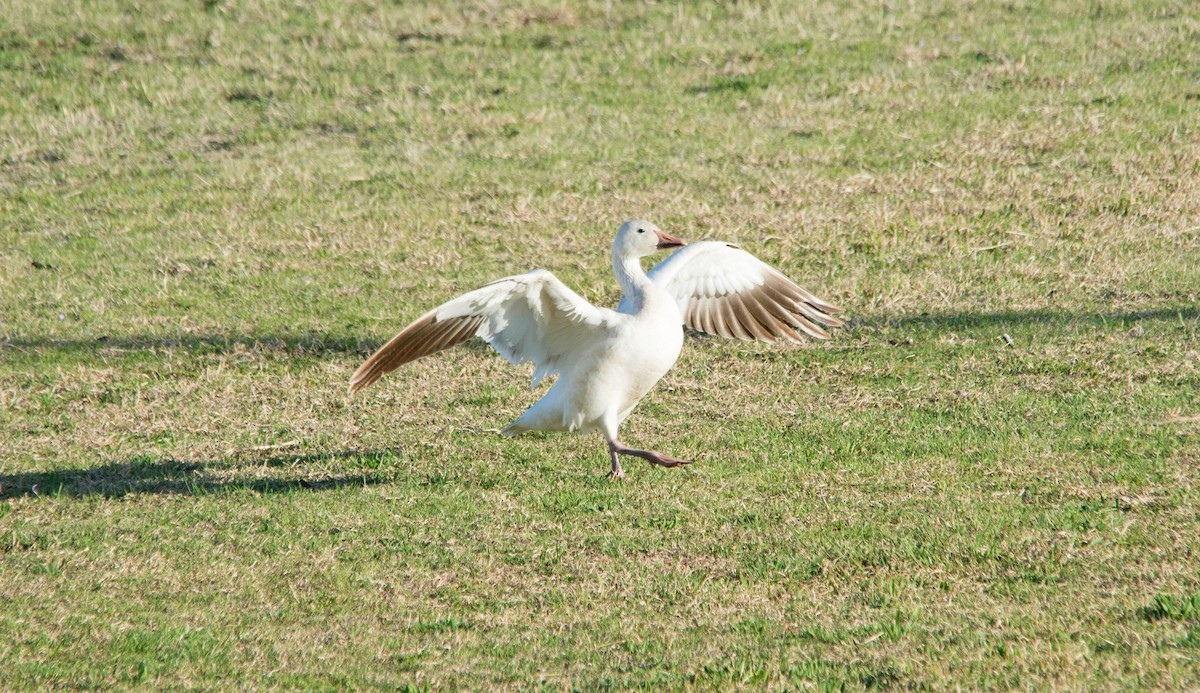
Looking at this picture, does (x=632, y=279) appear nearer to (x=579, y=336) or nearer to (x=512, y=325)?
(x=579, y=336)

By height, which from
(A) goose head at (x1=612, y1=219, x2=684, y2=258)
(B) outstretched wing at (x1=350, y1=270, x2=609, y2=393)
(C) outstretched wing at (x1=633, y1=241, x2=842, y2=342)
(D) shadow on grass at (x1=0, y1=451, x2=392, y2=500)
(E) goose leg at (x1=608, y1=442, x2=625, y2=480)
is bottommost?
(E) goose leg at (x1=608, y1=442, x2=625, y2=480)

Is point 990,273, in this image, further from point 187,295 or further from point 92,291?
point 92,291

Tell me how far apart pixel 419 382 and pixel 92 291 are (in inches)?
109

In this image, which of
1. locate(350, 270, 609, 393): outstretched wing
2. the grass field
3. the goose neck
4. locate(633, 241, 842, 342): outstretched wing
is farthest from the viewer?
locate(633, 241, 842, 342): outstretched wing

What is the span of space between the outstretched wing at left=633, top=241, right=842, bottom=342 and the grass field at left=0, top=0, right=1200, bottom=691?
0.38 meters

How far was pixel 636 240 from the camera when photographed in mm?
6531

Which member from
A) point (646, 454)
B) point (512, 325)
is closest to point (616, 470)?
point (646, 454)

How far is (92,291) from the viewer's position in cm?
895

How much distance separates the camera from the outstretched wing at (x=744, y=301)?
7.12 metres

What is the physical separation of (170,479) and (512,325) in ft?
5.99

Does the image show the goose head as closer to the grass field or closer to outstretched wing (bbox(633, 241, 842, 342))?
outstretched wing (bbox(633, 241, 842, 342))

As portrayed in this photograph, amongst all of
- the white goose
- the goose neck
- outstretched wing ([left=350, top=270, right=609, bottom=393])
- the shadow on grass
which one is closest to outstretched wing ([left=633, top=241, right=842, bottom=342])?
the white goose

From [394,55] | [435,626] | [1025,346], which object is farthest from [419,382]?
[394,55]

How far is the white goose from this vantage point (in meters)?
5.88
